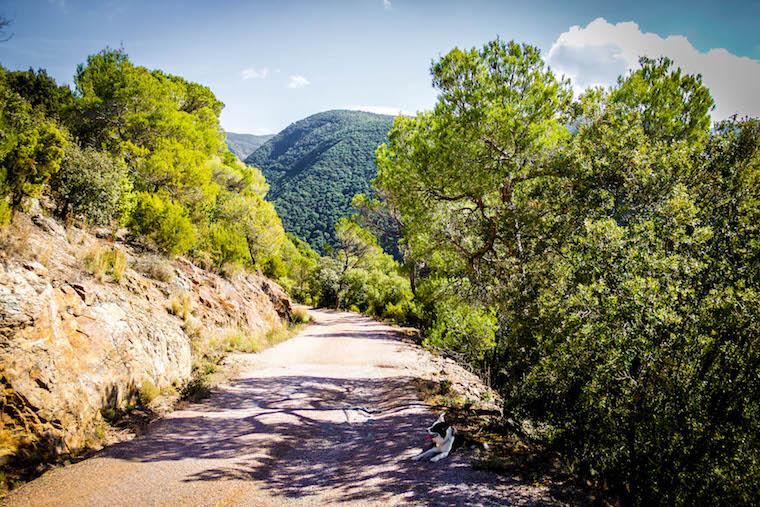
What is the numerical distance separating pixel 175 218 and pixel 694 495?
42.8 ft

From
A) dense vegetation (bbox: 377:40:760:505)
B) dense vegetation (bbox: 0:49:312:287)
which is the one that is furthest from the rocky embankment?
dense vegetation (bbox: 377:40:760:505)

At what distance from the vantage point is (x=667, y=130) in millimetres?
7707

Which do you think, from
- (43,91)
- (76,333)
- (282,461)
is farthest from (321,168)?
(282,461)

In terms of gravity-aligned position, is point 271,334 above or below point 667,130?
below

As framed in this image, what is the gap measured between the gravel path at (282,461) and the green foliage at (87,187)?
18.8ft

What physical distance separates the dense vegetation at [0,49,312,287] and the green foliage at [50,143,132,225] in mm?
25

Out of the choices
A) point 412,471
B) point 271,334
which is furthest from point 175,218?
point 412,471

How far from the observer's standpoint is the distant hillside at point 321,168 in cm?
8200

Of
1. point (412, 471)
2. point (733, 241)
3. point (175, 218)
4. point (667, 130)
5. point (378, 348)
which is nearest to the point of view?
point (733, 241)

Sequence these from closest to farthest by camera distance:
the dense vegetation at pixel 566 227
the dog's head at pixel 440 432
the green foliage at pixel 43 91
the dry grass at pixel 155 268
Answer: the dense vegetation at pixel 566 227
the dog's head at pixel 440 432
the dry grass at pixel 155 268
the green foliage at pixel 43 91

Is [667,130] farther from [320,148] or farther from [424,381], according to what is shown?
[320,148]

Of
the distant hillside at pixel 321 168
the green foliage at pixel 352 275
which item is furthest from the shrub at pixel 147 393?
the distant hillside at pixel 321 168

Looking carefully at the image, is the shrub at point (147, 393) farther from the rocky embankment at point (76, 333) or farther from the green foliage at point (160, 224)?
the green foliage at point (160, 224)

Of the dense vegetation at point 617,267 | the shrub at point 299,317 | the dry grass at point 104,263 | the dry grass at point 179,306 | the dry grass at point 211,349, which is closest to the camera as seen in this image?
the dense vegetation at point 617,267
